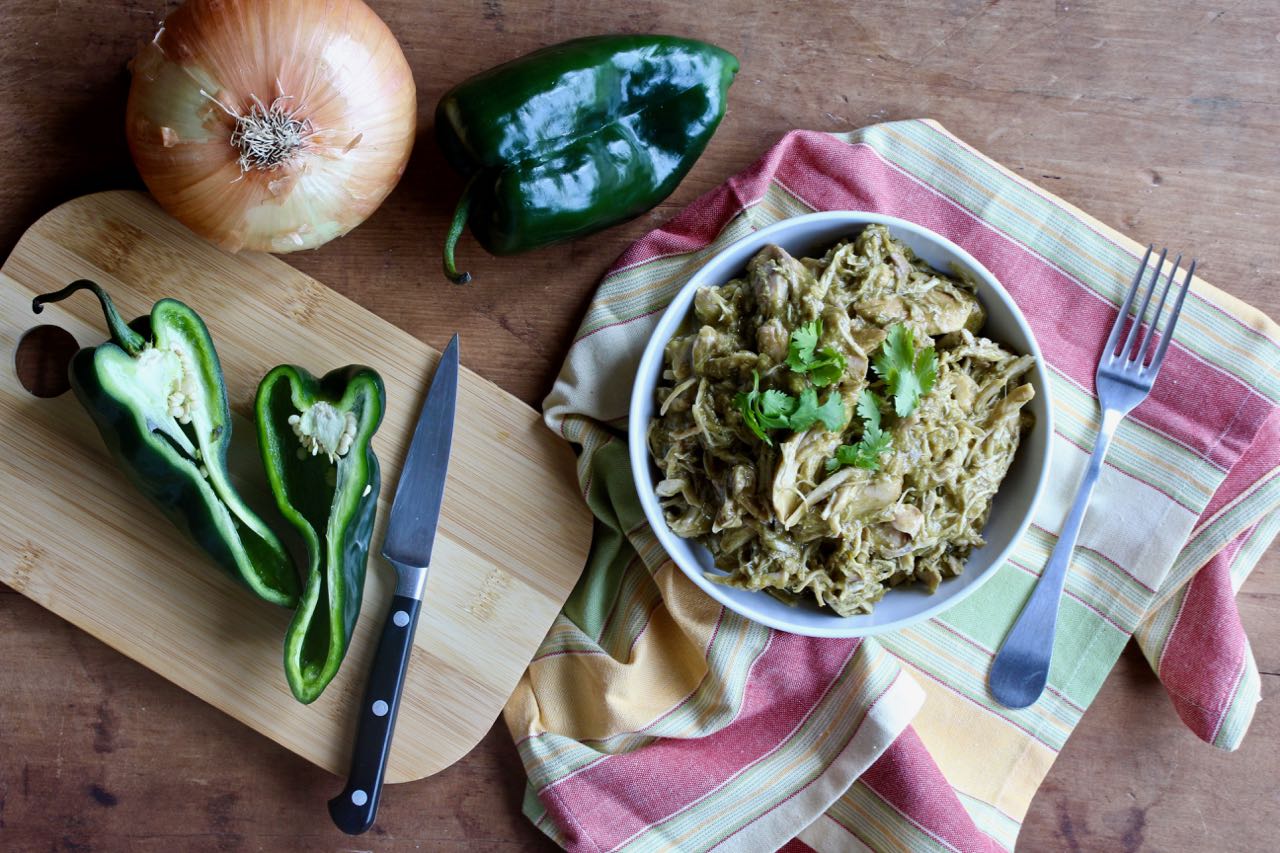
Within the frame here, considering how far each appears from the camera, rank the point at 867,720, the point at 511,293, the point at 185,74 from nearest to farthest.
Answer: the point at 185,74 → the point at 867,720 → the point at 511,293

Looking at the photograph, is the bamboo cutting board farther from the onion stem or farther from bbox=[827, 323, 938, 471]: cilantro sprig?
bbox=[827, 323, 938, 471]: cilantro sprig

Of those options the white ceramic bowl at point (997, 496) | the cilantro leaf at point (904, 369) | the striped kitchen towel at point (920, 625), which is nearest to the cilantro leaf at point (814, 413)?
the cilantro leaf at point (904, 369)

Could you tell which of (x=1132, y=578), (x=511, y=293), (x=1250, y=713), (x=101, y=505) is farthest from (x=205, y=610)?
(x=1250, y=713)

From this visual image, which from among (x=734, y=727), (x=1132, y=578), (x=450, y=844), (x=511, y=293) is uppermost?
(x=511, y=293)

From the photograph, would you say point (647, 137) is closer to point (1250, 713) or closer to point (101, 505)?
point (101, 505)

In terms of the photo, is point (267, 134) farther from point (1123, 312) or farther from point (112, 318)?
point (1123, 312)

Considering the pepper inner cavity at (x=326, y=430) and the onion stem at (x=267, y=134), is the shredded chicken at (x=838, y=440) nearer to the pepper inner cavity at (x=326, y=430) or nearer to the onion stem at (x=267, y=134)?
the pepper inner cavity at (x=326, y=430)
